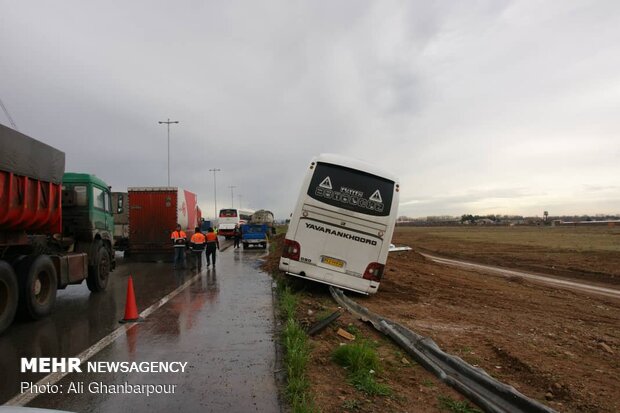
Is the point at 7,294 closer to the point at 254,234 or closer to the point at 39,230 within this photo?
the point at 39,230

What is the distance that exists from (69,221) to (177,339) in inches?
259

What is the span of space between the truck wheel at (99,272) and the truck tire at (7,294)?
3903mm

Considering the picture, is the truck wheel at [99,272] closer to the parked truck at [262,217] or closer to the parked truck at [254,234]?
the parked truck at [254,234]

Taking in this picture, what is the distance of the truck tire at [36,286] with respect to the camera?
27.0ft

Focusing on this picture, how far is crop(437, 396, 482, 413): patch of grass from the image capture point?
14.5 feet

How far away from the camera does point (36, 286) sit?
8781 mm

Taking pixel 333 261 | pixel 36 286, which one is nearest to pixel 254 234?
pixel 333 261

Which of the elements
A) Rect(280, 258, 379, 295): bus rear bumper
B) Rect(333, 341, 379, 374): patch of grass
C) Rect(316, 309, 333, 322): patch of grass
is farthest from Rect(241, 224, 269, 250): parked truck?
Rect(333, 341, 379, 374): patch of grass

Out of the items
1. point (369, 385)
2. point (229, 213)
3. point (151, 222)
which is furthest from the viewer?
point (229, 213)

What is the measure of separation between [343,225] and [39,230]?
644 centimetres

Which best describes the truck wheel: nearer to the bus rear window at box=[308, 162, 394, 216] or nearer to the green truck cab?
the green truck cab

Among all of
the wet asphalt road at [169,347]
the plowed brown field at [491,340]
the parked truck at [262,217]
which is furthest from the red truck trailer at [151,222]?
the parked truck at [262,217]

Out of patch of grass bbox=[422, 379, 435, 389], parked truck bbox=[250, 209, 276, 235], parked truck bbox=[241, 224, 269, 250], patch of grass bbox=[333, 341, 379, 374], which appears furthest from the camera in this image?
parked truck bbox=[250, 209, 276, 235]

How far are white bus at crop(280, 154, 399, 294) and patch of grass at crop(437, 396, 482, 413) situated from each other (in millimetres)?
5853
